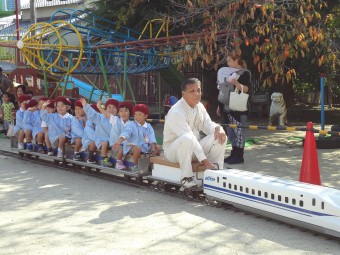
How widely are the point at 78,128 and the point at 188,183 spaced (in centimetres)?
307

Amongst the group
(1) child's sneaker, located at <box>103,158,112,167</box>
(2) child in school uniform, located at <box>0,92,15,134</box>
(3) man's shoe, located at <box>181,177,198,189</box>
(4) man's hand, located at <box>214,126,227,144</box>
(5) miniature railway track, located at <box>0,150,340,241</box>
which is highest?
(2) child in school uniform, located at <box>0,92,15,134</box>

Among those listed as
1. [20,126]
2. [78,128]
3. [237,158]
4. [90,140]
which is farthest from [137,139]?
[20,126]

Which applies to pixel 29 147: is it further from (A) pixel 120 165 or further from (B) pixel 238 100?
(B) pixel 238 100

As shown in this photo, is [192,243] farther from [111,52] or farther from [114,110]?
[111,52]

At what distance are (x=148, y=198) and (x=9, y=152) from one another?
522cm

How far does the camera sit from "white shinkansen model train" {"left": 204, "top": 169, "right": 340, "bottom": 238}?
5156mm

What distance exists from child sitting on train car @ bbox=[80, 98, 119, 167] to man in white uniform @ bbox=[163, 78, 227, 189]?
1535 mm

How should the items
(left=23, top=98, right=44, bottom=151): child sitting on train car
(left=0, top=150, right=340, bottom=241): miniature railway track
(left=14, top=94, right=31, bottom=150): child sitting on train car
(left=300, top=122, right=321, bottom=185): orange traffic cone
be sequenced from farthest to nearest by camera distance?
(left=14, top=94, right=31, bottom=150): child sitting on train car, (left=23, top=98, right=44, bottom=151): child sitting on train car, (left=300, top=122, right=321, bottom=185): orange traffic cone, (left=0, top=150, right=340, bottom=241): miniature railway track

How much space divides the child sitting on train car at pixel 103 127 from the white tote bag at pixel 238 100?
1.94 meters

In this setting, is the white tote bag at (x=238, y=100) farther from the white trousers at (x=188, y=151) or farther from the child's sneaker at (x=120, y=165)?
the child's sneaker at (x=120, y=165)

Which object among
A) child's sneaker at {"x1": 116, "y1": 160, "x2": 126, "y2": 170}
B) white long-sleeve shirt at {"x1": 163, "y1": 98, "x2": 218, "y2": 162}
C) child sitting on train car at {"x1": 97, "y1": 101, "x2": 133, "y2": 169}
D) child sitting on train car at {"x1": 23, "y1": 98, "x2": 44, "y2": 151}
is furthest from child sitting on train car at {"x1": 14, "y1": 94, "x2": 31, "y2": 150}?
white long-sleeve shirt at {"x1": 163, "y1": 98, "x2": 218, "y2": 162}

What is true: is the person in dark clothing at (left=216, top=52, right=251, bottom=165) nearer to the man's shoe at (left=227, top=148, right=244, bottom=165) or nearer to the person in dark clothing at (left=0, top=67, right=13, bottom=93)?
the man's shoe at (left=227, top=148, right=244, bottom=165)

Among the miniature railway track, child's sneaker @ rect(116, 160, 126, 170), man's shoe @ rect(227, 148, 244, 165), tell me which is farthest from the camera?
man's shoe @ rect(227, 148, 244, 165)

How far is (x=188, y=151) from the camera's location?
671 centimetres
